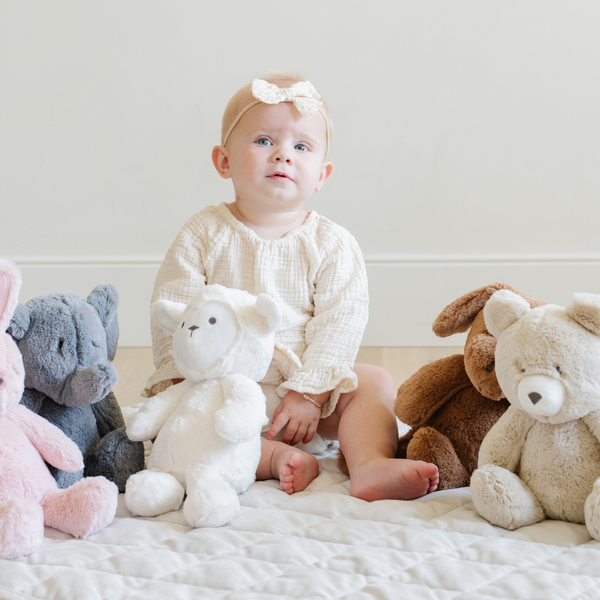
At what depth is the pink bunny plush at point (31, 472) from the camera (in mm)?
731

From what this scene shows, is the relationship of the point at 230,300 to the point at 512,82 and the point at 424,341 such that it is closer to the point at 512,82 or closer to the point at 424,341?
the point at 424,341

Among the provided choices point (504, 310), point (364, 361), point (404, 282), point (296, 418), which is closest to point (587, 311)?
point (504, 310)

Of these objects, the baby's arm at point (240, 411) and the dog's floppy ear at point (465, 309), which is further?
the dog's floppy ear at point (465, 309)

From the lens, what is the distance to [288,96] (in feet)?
3.64

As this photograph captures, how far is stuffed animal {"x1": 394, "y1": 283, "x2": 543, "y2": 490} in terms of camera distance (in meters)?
0.90

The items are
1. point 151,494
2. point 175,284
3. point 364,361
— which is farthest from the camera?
point 364,361

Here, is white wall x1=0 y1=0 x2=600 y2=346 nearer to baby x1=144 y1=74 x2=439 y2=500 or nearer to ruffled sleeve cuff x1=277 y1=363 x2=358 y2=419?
baby x1=144 y1=74 x2=439 y2=500

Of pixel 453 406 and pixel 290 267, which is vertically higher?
pixel 290 267

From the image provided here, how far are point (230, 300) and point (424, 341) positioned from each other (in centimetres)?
128

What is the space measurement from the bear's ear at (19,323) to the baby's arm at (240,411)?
25 cm

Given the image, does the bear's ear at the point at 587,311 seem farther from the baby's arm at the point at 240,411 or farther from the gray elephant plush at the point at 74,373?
the gray elephant plush at the point at 74,373

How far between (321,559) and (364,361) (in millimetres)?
1181

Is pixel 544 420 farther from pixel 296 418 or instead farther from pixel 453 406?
pixel 296 418

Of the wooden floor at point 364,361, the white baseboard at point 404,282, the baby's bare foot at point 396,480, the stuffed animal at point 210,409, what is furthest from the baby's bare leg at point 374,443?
the white baseboard at point 404,282
